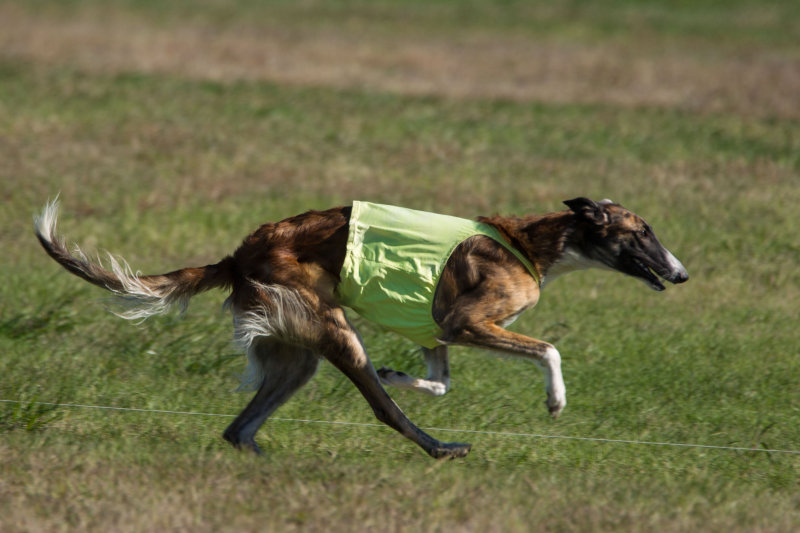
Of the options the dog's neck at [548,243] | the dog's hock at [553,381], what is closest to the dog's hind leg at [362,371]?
the dog's hock at [553,381]

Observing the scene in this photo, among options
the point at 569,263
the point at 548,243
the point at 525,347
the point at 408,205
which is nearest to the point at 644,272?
the point at 569,263

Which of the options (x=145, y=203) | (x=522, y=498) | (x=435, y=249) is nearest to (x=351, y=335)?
(x=435, y=249)

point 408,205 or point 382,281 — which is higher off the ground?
point 382,281

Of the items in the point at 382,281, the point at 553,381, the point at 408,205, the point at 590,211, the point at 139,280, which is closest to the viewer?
the point at 553,381

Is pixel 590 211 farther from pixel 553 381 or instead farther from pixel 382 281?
pixel 382 281

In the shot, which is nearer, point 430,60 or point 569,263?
point 569,263

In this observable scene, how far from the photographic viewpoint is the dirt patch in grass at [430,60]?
1675 cm

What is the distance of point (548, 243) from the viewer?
6.32 meters

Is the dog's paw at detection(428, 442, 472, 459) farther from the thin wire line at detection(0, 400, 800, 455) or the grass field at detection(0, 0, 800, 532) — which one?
the thin wire line at detection(0, 400, 800, 455)

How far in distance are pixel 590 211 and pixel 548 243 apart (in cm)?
30

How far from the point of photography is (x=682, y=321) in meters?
8.89

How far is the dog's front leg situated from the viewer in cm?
584

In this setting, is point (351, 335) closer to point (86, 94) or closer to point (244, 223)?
point (244, 223)

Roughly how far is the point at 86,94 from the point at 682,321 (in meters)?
9.50
